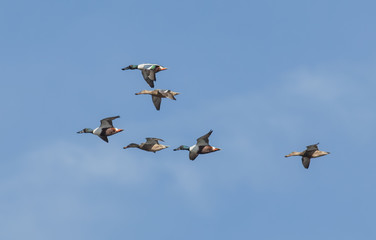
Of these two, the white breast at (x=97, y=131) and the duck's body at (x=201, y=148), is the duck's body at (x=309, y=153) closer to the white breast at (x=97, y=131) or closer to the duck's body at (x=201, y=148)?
the duck's body at (x=201, y=148)

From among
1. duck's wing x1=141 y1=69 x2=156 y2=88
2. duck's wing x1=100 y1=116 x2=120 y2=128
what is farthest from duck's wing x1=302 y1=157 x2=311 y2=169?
duck's wing x1=100 y1=116 x2=120 y2=128

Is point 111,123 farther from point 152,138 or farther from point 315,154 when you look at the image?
point 315,154

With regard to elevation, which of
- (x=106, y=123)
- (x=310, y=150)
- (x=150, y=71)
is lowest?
(x=106, y=123)

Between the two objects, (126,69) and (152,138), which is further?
(126,69)

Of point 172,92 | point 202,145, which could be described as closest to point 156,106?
point 172,92

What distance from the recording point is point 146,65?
128m

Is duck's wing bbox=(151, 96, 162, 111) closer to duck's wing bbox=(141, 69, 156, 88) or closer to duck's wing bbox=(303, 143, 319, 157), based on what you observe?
duck's wing bbox=(141, 69, 156, 88)

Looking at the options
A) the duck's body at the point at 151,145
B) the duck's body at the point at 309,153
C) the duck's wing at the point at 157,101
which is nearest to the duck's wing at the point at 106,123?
the duck's body at the point at 151,145

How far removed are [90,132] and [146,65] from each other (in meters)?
10.8

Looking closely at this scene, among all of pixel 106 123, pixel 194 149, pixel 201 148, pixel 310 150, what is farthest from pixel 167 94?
pixel 310 150

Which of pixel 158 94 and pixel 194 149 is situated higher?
pixel 158 94

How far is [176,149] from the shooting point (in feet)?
421

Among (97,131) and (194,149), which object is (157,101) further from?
(194,149)

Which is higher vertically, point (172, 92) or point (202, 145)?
point (172, 92)
